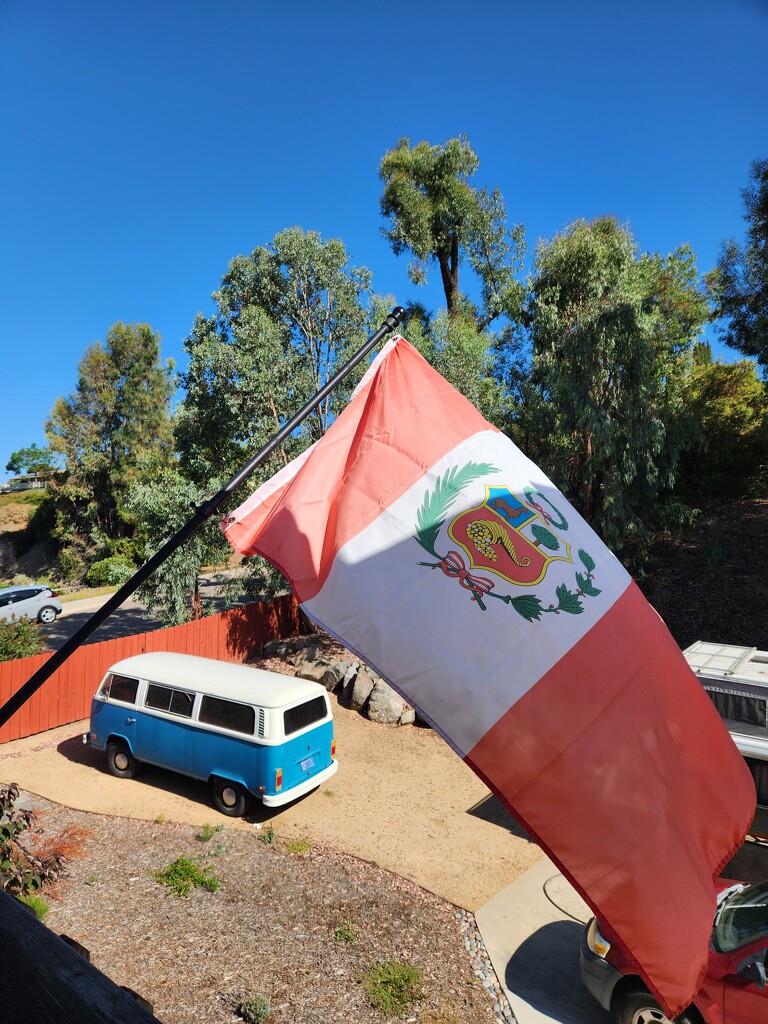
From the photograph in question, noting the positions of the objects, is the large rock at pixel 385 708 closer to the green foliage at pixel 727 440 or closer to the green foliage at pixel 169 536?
the green foliage at pixel 169 536

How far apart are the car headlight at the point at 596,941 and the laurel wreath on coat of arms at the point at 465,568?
12.7 feet

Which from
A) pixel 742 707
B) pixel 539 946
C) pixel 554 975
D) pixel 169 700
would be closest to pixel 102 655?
pixel 169 700

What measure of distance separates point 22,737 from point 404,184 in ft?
75.4

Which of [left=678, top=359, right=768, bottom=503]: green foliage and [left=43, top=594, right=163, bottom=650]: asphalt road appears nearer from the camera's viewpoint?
[left=43, top=594, right=163, bottom=650]: asphalt road

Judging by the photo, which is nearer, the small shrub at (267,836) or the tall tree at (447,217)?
the small shrub at (267,836)

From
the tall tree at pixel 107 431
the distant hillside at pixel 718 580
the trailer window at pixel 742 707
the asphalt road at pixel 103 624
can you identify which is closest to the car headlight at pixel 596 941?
the trailer window at pixel 742 707

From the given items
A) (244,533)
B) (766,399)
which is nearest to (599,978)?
(244,533)

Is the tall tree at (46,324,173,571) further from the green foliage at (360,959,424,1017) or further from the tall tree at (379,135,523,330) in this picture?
the green foliage at (360,959,424,1017)

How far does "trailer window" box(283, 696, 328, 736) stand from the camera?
886cm

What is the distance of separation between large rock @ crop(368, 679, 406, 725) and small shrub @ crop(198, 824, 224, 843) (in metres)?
4.79

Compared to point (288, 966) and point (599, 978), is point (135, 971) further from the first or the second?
point (599, 978)

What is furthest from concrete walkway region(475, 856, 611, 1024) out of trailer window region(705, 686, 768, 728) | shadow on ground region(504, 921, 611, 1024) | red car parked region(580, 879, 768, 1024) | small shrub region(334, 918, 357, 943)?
trailer window region(705, 686, 768, 728)

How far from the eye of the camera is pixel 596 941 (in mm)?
5477

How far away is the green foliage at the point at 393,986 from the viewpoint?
5504 mm
